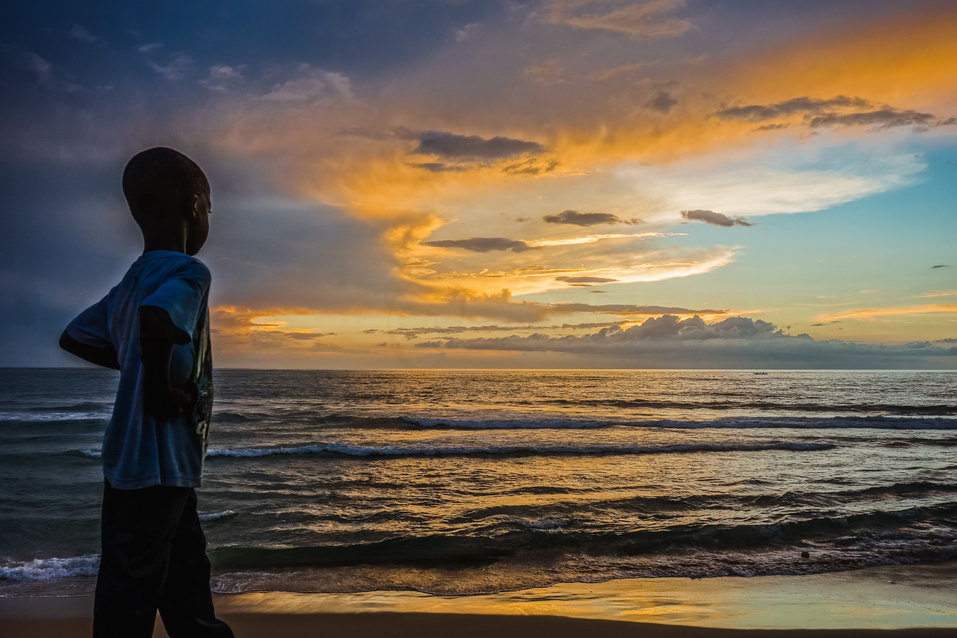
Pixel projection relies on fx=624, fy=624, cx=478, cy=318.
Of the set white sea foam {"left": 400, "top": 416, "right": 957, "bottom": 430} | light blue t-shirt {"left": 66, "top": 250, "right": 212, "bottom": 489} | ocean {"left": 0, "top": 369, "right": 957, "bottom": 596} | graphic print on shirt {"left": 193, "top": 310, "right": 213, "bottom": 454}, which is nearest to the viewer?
light blue t-shirt {"left": 66, "top": 250, "right": 212, "bottom": 489}

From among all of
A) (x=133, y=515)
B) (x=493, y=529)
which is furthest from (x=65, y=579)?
(x=133, y=515)

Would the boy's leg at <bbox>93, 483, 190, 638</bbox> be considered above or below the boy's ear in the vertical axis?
below

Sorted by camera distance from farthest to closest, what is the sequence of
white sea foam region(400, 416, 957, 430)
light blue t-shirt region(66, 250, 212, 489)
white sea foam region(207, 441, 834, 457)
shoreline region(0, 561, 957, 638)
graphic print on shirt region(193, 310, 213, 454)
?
white sea foam region(400, 416, 957, 430) → white sea foam region(207, 441, 834, 457) → shoreline region(0, 561, 957, 638) → graphic print on shirt region(193, 310, 213, 454) → light blue t-shirt region(66, 250, 212, 489)

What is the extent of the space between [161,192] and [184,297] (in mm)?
576

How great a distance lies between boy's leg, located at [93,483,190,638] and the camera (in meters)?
2.08

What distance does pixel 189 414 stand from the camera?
219cm

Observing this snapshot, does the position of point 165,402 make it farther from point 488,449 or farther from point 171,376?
point 488,449

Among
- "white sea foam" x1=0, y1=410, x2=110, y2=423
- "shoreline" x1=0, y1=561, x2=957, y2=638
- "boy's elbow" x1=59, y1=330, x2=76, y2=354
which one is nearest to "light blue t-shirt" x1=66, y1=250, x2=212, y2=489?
"boy's elbow" x1=59, y1=330, x2=76, y2=354

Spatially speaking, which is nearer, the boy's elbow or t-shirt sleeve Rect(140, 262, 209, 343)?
t-shirt sleeve Rect(140, 262, 209, 343)

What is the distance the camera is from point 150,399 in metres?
2.07

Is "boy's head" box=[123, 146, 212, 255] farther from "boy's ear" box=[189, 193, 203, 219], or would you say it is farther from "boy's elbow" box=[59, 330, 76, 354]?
"boy's elbow" box=[59, 330, 76, 354]

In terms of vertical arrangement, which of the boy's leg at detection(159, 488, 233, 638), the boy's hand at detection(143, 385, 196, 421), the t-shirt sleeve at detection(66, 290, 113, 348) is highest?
the t-shirt sleeve at detection(66, 290, 113, 348)

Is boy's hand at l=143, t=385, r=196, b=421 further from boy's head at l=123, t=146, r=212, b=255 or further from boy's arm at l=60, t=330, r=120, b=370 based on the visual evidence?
boy's head at l=123, t=146, r=212, b=255

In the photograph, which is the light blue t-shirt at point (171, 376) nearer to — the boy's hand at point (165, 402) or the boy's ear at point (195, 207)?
the boy's hand at point (165, 402)
